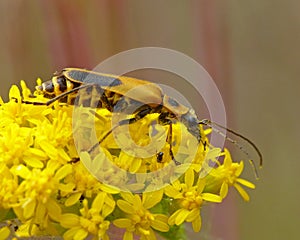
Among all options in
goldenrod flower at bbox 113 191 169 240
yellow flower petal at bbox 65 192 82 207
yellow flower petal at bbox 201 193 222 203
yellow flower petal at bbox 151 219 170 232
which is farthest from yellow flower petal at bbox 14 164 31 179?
yellow flower petal at bbox 201 193 222 203

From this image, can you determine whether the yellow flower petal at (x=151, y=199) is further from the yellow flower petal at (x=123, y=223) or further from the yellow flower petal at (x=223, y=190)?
the yellow flower petal at (x=223, y=190)

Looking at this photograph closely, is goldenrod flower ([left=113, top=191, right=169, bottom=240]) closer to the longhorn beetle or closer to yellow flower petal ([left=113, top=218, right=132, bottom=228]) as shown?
yellow flower petal ([left=113, top=218, right=132, bottom=228])

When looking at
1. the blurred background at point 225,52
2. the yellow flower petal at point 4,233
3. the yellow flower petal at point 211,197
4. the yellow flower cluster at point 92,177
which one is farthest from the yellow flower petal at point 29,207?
the blurred background at point 225,52

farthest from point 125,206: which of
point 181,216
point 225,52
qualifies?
point 225,52

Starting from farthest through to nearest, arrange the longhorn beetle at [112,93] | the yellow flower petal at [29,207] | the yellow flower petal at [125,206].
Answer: the longhorn beetle at [112,93] < the yellow flower petal at [125,206] < the yellow flower petal at [29,207]

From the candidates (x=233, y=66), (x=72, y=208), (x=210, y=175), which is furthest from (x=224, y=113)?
(x=72, y=208)

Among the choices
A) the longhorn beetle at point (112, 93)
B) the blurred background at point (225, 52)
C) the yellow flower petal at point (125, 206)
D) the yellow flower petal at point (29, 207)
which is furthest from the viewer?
the blurred background at point (225, 52)

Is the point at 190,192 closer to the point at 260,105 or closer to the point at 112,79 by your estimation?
the point at 112,79
